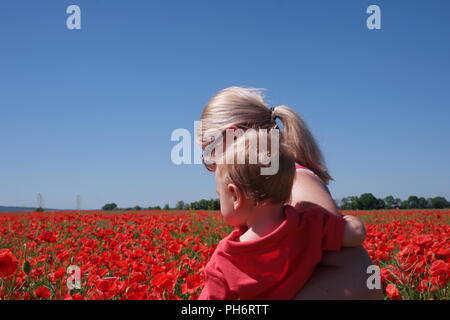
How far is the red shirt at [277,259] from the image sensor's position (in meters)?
1.83

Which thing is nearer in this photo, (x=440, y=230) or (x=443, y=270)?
(x=443, y=270)

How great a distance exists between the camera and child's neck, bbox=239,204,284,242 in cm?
188

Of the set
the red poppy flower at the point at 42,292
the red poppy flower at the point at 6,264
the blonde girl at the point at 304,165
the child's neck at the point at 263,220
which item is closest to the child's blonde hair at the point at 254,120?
the blonde girl at the point at 304,165

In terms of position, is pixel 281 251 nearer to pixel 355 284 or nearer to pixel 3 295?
pixel 355 284

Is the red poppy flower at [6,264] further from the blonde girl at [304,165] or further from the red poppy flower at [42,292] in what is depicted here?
the blonde girl at [304,165]

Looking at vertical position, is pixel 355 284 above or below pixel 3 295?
above

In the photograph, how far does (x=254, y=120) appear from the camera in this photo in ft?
7.23

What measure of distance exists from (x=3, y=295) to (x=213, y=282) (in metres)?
1.54

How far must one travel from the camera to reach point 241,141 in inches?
73.4

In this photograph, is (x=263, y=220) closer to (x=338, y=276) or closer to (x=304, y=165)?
(x=338, y=276)

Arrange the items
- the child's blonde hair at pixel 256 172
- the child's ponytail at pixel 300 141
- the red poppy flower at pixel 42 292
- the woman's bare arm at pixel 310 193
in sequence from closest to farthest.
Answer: the child's blonde hair at pixel 256 172
the woman's bare arm at pixel 310 193
the child's ponytail at pixel 300 141
the red poppy flower at pixel 42 292

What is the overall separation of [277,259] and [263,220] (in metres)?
0.18

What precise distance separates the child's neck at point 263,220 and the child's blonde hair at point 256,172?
0.15 feet

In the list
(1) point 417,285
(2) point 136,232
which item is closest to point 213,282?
(1) point 417,285
